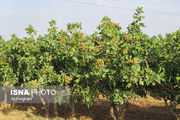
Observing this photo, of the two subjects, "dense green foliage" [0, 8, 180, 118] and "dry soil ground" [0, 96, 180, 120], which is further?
"dry soil ground" [0, 96, 180, 120]

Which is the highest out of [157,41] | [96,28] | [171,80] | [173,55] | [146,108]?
[96,28]

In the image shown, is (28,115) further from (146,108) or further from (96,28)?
(146,108)

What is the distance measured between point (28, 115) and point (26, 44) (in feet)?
24.3

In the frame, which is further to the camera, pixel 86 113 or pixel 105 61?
pixel 86 113

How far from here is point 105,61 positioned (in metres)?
11.8

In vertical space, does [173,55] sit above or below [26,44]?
below

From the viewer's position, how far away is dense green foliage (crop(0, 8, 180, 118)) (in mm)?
10281

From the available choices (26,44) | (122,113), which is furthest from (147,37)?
(26,44)

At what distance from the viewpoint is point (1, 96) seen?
22750 millimetres

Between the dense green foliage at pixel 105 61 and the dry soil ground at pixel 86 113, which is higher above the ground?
the dense green foliage at pixel 105 61

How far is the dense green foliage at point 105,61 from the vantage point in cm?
1028

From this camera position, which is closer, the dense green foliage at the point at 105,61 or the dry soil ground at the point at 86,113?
the dense green foliage at the point at 105,61

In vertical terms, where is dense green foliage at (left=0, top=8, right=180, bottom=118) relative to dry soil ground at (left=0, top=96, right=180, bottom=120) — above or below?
above

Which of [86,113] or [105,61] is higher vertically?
[105,61]
